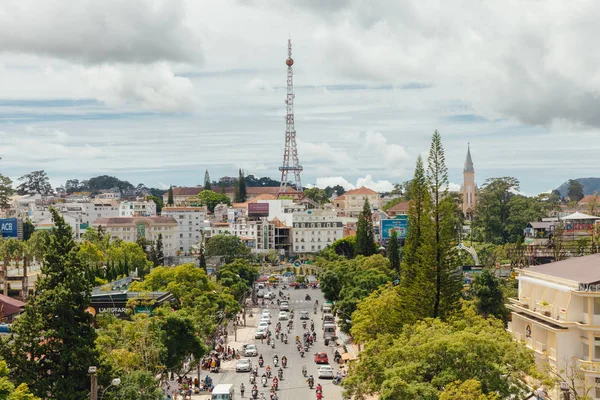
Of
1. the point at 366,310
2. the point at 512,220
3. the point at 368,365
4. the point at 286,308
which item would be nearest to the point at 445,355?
the point at 368,365

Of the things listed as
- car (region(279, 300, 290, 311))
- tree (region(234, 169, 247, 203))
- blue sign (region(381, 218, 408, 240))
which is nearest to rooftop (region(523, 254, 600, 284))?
car (region(279, 300, 290, 311))

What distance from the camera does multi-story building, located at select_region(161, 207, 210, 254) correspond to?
134875mm

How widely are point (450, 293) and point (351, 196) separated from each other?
140 metres

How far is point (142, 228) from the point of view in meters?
127

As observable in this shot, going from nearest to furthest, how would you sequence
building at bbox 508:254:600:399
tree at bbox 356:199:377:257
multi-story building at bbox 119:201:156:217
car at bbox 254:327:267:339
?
building at bbox 508:254:600:399 → car at bbox 254:327:267:339 → tree at bbox 356:199:377:257 → multi-story building at bbox 119:201:156:217

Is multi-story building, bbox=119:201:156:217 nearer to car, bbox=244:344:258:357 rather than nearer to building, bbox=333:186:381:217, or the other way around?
building, bbox=333:186:381:217

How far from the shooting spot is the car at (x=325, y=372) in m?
41.8

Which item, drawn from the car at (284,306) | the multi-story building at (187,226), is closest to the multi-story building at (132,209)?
the multi-story building at (187,226)

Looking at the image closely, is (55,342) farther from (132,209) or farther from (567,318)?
(132,209)

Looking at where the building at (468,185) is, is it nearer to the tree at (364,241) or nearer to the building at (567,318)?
the tree at (364,241)

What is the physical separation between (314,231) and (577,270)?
98.9 meters

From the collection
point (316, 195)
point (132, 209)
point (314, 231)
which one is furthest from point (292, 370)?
point (316, 195)

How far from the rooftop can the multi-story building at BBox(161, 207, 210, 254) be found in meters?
104

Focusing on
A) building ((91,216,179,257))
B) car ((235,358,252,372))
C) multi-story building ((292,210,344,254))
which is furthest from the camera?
multi-story building ((292,210,344,254))
